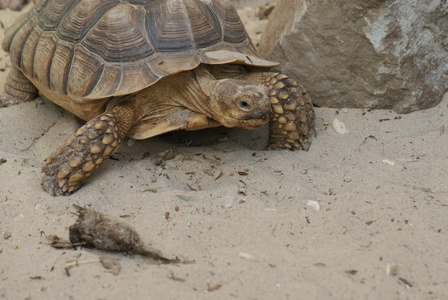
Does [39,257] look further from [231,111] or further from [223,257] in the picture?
[231,111]

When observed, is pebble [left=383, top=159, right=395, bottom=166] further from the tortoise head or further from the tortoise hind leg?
the tortoise hind leg

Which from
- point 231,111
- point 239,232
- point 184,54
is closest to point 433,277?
point 239,232

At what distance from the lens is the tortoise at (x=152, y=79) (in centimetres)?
302

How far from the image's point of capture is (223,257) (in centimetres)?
227

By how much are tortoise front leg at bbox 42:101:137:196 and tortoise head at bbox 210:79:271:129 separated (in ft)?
2.49

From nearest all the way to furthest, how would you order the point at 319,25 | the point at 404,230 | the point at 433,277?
the point at 433,277 → the point at 404,230 → the point at 319,25

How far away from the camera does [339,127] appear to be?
11.9ft

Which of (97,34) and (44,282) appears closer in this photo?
(44,282)

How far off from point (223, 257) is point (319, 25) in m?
2.21

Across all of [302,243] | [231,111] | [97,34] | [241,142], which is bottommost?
[241,142]

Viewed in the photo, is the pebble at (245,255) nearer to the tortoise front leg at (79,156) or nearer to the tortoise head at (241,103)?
the tortoise head at (241,103)

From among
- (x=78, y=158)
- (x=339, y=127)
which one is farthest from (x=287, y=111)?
→ (x=78, y=158)

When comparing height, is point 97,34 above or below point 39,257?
above

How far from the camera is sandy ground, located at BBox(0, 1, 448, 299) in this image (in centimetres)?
208
